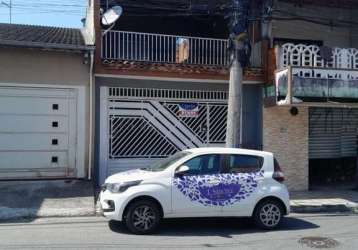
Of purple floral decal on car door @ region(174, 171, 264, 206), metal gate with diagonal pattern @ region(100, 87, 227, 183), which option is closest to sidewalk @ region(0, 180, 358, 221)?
metal gate with diagonal pattern @ region(100, 87, 227, 183)

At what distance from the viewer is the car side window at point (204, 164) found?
10.4 metres

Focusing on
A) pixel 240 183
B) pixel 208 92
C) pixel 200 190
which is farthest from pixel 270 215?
pixel 208 92

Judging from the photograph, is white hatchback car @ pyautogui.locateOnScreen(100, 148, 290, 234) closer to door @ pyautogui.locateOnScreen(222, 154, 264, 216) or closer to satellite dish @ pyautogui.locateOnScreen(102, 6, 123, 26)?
door @ pyautogui.locateOnScreen(222, 154, 264, 216)

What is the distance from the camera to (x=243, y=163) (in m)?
10.7

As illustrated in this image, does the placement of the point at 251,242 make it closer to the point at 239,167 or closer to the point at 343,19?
the point at 239,167

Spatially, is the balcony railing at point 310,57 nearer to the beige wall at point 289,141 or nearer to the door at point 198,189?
the beige wall at point 289,141

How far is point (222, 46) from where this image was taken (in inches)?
670

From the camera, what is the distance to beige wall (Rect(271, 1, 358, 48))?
18672 mm

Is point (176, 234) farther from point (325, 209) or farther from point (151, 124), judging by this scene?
point (151, 124)

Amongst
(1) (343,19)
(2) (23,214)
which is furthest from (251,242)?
(1) (343,19)

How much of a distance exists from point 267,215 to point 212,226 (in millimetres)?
1119

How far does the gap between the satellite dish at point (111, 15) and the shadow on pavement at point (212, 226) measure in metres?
6.25

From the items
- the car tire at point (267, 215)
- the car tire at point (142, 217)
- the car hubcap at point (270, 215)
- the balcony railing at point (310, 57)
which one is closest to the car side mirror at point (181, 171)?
the car tire at point (142, 217)

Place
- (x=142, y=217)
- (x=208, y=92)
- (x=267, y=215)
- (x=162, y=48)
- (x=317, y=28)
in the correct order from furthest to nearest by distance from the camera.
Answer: (x=317, y=28) < (x=162, y=48) < (x=208, y=92) < (x=267, y=215) < (x=142, y=217)
